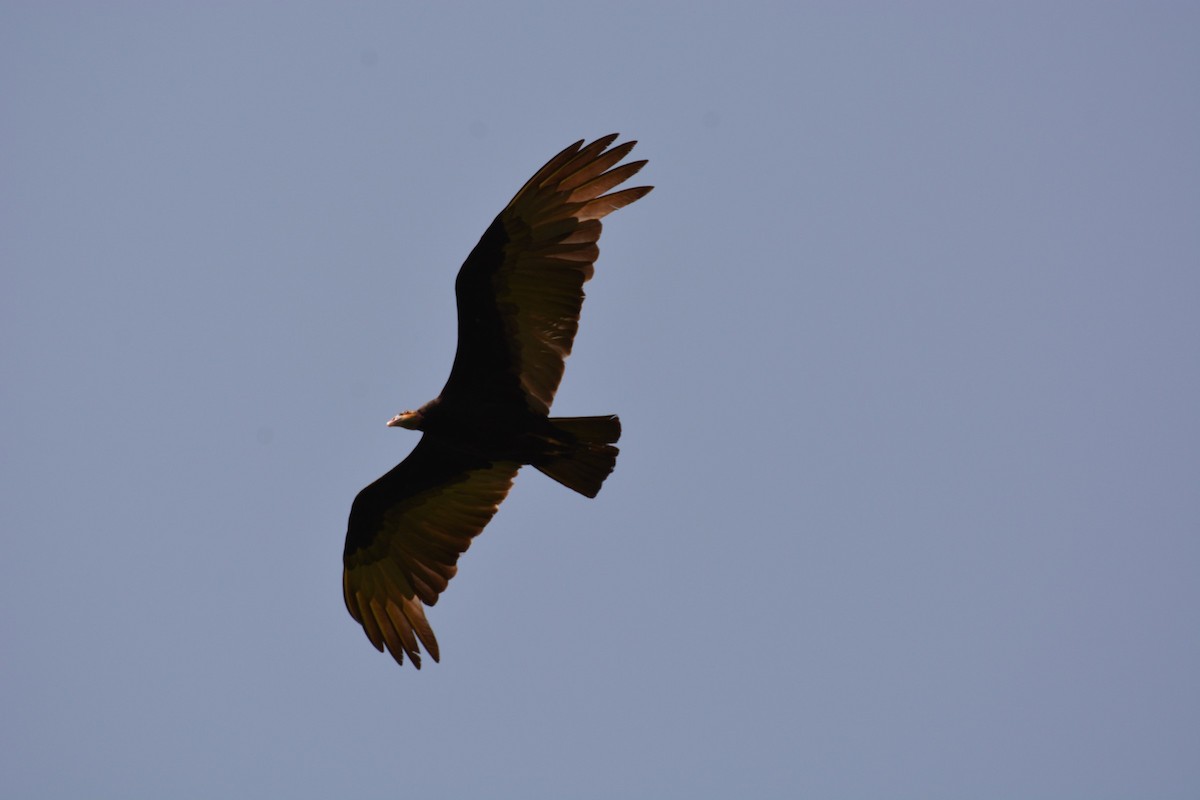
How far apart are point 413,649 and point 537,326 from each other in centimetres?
355

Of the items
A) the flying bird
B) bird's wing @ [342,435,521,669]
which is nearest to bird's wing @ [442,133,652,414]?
the flying bird

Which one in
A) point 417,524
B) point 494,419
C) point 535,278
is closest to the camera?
point 535,278

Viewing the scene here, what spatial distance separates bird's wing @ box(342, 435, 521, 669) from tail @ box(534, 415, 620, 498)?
1378mm

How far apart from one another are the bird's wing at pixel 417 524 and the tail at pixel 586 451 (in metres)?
1.38

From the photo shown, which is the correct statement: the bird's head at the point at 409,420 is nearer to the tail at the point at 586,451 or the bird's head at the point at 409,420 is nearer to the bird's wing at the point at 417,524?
the bird's wing at the point at 417,524

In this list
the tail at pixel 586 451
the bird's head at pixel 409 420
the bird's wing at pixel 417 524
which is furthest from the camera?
the bird's wing at pixel 417 524

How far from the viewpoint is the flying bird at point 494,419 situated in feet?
38.4

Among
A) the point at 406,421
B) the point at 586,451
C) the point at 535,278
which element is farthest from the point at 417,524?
the point at 535,278

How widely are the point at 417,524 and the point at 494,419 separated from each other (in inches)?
70.8

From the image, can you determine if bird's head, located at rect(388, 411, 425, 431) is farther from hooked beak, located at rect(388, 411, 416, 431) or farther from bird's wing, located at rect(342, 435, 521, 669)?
bird's wing, located at rect(342, 435, 521, 669)

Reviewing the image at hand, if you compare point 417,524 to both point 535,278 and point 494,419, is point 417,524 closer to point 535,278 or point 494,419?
point 494,419

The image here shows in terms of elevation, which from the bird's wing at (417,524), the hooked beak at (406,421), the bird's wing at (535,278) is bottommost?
the bird's wing at (417,524)

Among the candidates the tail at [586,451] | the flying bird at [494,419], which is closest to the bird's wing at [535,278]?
the flying bird at [494,419]

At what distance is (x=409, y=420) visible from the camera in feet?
41.0
